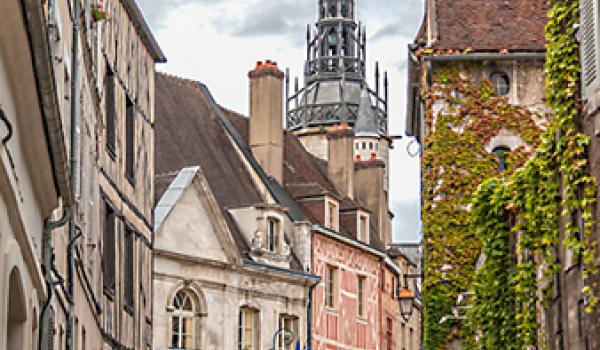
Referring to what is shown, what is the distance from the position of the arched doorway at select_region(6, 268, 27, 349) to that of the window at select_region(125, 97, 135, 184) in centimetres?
1354

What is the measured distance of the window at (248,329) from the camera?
32.4m

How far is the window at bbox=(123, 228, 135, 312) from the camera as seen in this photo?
2145 centimetres

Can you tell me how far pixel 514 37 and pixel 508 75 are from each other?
780mm

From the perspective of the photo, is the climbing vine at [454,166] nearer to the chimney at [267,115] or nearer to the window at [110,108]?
the window at [110,108]

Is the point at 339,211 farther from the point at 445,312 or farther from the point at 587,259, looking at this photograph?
the point at 587,259

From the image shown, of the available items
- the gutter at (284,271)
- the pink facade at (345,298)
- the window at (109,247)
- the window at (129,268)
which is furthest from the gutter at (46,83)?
the pink facade at (345,298)

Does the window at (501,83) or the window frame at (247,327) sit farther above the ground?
the window at (501,83)

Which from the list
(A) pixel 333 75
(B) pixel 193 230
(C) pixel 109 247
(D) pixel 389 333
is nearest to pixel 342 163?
(D) pixel 389 333

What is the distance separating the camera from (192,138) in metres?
35.4

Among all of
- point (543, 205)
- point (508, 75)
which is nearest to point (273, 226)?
point (508, 75)

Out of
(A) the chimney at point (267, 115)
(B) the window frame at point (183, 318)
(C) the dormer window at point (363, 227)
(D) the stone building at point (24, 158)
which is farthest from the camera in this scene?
(C) the dormer window at point (363, 227)

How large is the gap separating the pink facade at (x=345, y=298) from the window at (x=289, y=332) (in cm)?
100

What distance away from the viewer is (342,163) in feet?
139

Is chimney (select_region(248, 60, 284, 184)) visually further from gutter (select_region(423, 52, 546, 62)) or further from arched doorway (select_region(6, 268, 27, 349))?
arched doorway (select_region(6, 268, 27, 349))
